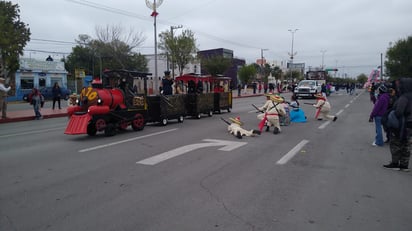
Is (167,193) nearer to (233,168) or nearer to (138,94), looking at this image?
(233,168)

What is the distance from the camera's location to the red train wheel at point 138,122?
11.8m

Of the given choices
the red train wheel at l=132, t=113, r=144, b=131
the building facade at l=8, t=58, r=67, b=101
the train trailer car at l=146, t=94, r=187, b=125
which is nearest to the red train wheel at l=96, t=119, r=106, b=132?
the red train wheel at l=132, t=113, r=144, b=131

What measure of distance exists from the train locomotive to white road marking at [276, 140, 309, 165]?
5.61m

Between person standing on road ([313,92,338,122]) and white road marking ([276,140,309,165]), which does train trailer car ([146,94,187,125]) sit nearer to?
white road marking ([276,140,309,165])

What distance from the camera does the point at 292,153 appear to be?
8.18 meters

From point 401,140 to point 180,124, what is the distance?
29.5 feet

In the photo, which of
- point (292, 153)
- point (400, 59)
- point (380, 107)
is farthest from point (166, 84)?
point (400, 59)

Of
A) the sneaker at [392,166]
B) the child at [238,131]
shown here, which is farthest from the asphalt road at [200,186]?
the child at [238,131]

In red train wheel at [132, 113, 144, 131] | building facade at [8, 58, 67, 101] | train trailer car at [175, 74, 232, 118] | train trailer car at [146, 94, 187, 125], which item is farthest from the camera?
building facade at [8, 58, 67, 101]

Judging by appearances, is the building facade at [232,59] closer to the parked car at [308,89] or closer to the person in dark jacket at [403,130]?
the parked car at [308,89]

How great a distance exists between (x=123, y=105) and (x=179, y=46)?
29099 millimetres

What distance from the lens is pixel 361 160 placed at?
296 inches

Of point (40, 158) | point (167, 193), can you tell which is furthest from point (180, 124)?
point (167, 193)

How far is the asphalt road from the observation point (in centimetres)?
419
